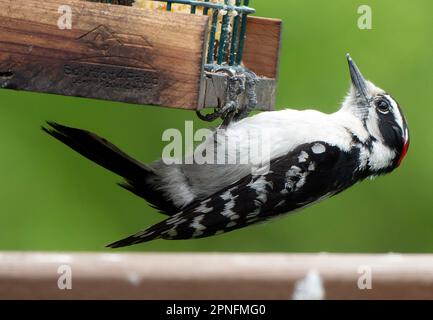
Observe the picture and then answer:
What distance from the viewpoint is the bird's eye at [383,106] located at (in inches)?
152

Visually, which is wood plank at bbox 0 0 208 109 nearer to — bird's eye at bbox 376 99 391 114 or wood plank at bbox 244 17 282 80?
wood plank at bbox 244 17 282 80

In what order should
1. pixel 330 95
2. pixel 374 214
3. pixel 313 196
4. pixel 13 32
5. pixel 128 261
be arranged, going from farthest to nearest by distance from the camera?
pixel 374 214 → pixel 330 95 → pixel 313 196 → pixel 13 32 → pixel 128 261

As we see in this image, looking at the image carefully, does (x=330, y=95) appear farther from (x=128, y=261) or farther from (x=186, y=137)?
(x=128, y=261)

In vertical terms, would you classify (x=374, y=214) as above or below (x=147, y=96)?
below

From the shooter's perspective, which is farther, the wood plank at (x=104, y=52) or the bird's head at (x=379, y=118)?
the bird's head at (x=379, y=118)

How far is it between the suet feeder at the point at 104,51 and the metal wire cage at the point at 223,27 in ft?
1.33

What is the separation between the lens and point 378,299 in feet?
7.11

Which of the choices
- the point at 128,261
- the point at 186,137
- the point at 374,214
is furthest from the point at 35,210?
the point at 128,261

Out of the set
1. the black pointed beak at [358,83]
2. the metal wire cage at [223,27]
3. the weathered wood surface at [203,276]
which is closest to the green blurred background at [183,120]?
the black pointed beak at [358,83]

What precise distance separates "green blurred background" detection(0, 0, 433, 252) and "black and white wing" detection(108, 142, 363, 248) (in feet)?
1.71

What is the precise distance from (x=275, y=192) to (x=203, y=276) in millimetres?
1525

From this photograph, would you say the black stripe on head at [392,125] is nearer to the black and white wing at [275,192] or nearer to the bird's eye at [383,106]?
the bird's eye at [383,106]

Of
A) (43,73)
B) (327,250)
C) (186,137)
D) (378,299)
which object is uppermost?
(43,73)

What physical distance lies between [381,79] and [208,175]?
3.32 ft
